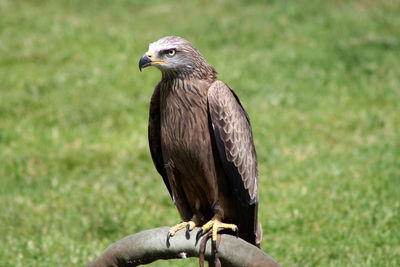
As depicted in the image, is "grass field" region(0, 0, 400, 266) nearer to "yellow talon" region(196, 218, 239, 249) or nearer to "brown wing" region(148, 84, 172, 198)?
"brown wing" region(148, 84, 172, 198)

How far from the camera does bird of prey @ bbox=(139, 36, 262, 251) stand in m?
3.02

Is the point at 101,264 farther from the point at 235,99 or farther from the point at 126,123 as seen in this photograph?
the point at 126,123

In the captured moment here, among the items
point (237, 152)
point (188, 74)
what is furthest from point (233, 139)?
point (188, 74)

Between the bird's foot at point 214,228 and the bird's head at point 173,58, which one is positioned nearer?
the bird's foot at point 214,228

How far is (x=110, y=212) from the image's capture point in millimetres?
5125

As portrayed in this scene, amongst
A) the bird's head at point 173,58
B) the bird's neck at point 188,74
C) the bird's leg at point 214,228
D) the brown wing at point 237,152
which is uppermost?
the bird's head at point 173,58

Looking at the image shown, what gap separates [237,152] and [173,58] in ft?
2.04

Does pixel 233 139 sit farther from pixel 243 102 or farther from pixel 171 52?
pixel 243 102

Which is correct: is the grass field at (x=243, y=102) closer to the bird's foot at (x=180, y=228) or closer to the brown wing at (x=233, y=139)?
the brown wing at (x=233, y=139)

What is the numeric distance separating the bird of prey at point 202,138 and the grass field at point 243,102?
1444mm

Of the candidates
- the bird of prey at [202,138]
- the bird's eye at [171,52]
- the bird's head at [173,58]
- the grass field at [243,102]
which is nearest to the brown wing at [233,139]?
the bird of prey at [202,138]

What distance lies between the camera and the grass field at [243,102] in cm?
486

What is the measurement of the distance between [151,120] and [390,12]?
25.7 ft

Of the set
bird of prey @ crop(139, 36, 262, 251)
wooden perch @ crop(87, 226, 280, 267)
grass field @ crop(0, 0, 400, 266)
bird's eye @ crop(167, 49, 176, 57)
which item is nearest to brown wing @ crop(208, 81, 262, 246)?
bird of prey @ crop(139, 36, 262, 251)
